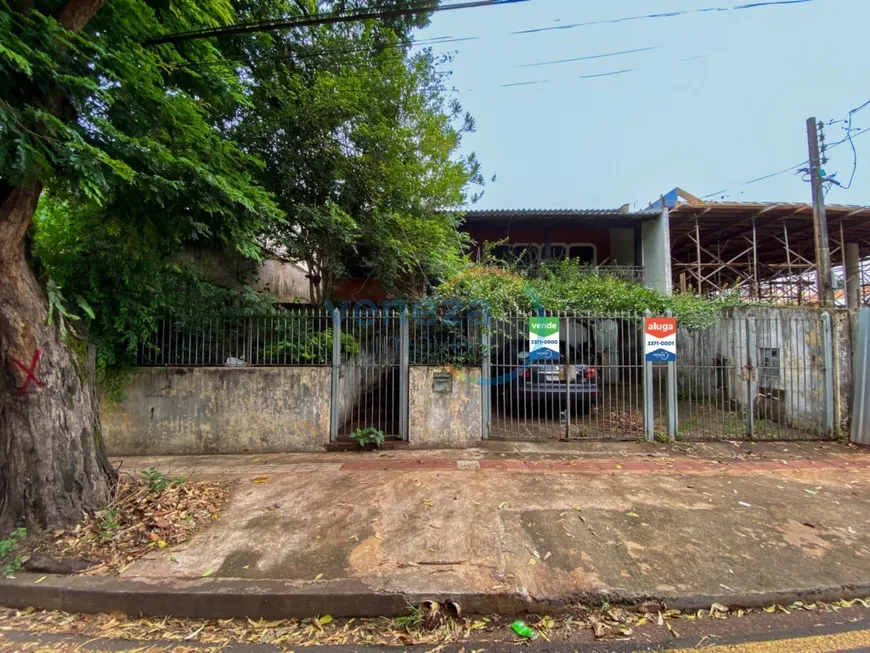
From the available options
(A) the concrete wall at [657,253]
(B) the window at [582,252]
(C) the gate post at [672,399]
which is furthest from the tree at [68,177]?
(B) the window at [582,252]

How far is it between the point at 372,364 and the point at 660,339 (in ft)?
14.7

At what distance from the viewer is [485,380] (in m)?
6.04

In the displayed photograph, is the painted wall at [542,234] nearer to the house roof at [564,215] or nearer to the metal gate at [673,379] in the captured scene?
the house roof at [564,215]

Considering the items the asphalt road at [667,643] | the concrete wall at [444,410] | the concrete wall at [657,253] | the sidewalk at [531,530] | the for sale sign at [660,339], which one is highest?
the concrete wall at [657,253]

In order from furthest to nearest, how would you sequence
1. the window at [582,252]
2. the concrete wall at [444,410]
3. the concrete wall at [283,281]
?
the window at [582,252], the concrete wall at [283,281], the concrete wall at [444,410]

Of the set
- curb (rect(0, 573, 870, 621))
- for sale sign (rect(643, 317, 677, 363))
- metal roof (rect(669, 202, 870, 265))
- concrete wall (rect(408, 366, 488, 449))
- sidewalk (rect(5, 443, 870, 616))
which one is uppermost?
metal roof (rect(669, 202, 870, 265))

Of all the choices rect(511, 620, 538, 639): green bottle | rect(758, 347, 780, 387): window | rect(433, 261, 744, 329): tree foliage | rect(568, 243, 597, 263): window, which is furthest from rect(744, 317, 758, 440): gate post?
rect(568, 243, 597, 263): window

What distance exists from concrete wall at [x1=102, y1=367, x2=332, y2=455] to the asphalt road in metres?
3.19

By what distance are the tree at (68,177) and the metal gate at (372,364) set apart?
2.41m

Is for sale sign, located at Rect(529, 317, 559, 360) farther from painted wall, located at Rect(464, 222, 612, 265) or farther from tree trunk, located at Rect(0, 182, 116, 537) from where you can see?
painted wall, located at Rect(464, 222, 612, 265)

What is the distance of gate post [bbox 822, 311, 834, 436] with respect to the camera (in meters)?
6.24

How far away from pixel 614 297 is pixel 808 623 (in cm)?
559

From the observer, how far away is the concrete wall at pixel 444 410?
5.80 m

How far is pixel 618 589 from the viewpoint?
8.86 ft
